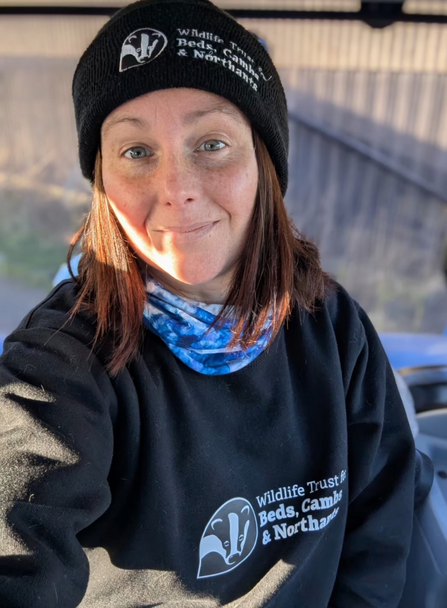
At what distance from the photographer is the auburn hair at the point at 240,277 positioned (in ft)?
3.16

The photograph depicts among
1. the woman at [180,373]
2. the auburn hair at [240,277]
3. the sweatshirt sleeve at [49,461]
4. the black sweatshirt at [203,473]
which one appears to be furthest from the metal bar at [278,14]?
the sweatshirt sleeve at [49,461]

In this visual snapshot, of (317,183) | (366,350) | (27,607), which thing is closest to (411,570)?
(366,350)

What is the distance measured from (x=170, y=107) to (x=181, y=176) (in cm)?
12

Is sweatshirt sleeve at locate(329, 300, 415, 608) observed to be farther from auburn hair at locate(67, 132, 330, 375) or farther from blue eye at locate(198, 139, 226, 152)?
blue eye at locate(198, 139, 226, 152)

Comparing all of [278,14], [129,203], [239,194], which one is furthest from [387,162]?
[129,203]

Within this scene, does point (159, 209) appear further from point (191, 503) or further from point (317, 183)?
point (317, 183)

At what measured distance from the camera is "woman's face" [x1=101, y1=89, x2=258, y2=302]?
91 centimetres

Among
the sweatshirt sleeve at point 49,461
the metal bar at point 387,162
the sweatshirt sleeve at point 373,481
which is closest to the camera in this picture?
the sweatshirt sleeve at point 49,461

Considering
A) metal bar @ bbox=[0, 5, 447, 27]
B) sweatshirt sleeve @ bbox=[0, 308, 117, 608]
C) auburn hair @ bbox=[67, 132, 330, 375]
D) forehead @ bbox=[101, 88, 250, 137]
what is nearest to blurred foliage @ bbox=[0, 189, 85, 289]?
metal bar @ bbox=[0, 5, 447, 27]

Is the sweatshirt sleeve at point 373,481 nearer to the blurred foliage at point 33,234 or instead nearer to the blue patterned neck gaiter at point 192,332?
the blue patterned neck gaiter at point 192,332

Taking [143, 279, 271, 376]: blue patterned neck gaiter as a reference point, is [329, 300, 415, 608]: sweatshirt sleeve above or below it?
below

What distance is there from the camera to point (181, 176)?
924 millimetres

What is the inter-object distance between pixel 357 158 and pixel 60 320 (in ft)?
10.9

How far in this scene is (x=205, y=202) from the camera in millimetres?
956
